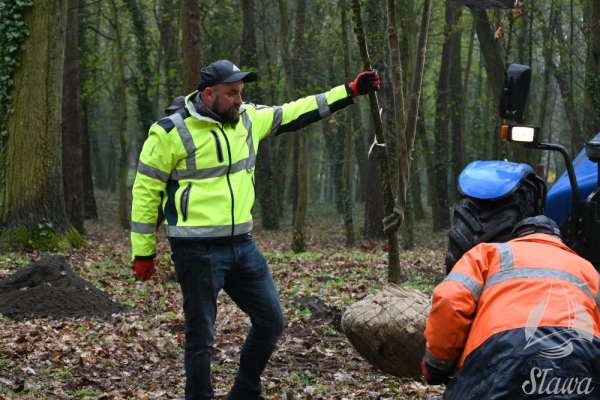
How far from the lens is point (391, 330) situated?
6.41 m

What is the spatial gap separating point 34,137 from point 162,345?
7.09 m

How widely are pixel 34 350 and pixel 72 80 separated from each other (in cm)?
1603

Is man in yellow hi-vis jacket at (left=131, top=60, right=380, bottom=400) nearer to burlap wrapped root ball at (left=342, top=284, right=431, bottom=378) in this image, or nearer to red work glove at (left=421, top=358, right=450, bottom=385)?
burlap wrapped root ball at (left=342, top=284, right=431, bottom=378)

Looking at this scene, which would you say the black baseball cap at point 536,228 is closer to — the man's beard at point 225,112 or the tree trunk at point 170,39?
the man's beard at point 225,112

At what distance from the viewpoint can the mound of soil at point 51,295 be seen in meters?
9.25

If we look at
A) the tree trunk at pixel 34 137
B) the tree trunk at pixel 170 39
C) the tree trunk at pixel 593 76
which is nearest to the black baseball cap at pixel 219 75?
the tree trunk at pixel 34 137

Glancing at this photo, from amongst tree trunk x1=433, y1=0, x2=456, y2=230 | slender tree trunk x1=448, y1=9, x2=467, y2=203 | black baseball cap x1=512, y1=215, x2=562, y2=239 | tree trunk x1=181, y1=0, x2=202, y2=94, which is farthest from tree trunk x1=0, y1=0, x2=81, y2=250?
slender tree trunk x1=448, y1=9, x2=467, y2=203

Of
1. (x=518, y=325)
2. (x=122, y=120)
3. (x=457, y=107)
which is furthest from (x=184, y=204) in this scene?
(x=457, y=107)

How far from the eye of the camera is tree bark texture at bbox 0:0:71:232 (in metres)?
13.8

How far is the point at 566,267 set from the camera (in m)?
3.02

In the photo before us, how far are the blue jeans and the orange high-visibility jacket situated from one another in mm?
2542

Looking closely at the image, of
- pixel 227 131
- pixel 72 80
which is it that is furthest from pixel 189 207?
pixel 72 80

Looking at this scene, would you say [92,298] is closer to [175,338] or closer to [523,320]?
[175,338]

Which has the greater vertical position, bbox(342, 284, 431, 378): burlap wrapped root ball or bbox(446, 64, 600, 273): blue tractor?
bbox(446, 64, 600, 273): blue tractor
